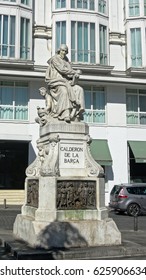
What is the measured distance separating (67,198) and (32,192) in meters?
1.30

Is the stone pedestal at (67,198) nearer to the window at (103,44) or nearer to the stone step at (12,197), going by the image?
the stone step at (12,197)

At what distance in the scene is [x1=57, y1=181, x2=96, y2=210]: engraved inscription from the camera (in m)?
8.63

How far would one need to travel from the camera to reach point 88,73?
92.6 ft

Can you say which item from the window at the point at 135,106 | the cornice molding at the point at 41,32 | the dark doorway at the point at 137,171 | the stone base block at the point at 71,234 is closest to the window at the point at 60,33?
the cornice molding at the point at 41,32

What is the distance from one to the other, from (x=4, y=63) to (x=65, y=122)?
→ 1853 centimetres

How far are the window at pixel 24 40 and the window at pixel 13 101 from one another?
208cm

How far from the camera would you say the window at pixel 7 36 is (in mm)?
27297

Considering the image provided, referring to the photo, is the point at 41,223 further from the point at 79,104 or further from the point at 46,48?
the point at 46,48

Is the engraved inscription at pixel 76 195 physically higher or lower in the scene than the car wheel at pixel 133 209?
higher

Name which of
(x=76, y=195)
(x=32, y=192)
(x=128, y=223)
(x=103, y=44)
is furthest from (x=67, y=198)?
(x=103, y=44)

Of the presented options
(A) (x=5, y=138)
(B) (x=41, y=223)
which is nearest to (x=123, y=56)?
(A) (x=5, y=138)

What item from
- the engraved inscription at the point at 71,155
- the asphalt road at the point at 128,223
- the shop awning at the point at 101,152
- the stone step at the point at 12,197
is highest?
the shop awning at the point at 101,152

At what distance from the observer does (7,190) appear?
28734 mm

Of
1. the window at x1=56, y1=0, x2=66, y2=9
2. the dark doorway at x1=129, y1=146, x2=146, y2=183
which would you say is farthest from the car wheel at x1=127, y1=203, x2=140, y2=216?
the window at x1=56, y1=0, x2=66, y2=9
